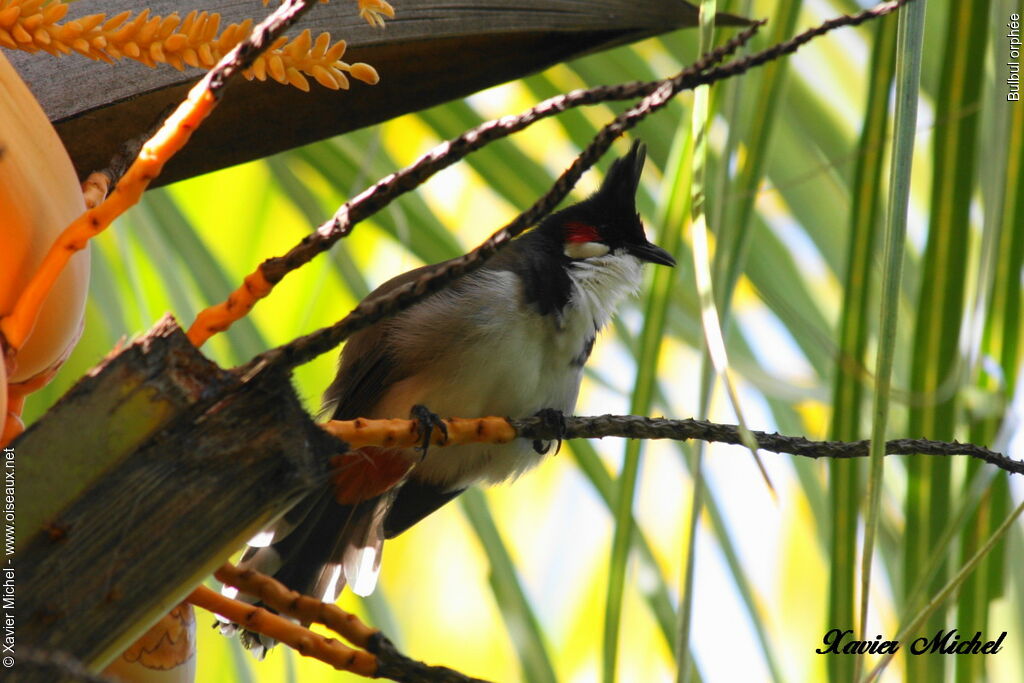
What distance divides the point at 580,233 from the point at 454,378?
61 cm

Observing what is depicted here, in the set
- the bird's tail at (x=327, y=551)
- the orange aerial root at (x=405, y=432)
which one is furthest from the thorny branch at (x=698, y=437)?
the bird's tail at (x=327, y=551)

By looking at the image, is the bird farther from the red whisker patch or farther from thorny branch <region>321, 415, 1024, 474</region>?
thorny branch <region>321, 415, 1024, 474</region>

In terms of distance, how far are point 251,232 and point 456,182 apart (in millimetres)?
448

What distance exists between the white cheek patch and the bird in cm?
9

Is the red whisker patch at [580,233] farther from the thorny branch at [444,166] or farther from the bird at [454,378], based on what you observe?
the thorny branch at [444,166]

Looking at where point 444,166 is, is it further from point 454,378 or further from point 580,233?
point 580,233

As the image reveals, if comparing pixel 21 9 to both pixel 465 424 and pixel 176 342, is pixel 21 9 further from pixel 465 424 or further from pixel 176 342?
pixel 465 424

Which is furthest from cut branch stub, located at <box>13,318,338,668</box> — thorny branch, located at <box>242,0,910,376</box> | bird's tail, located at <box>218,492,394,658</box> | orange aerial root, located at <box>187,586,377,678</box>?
bird's tail, located at <box>218,492,394,658</box>

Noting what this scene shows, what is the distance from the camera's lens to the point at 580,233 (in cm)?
269

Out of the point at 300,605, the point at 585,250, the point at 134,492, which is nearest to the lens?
the point at 134,492

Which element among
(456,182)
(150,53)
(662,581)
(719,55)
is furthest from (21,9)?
(456,182)

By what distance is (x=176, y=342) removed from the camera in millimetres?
588

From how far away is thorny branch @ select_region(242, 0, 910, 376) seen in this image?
1.98 ft


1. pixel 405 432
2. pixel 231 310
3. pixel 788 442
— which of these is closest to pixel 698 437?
pixel 788 442
